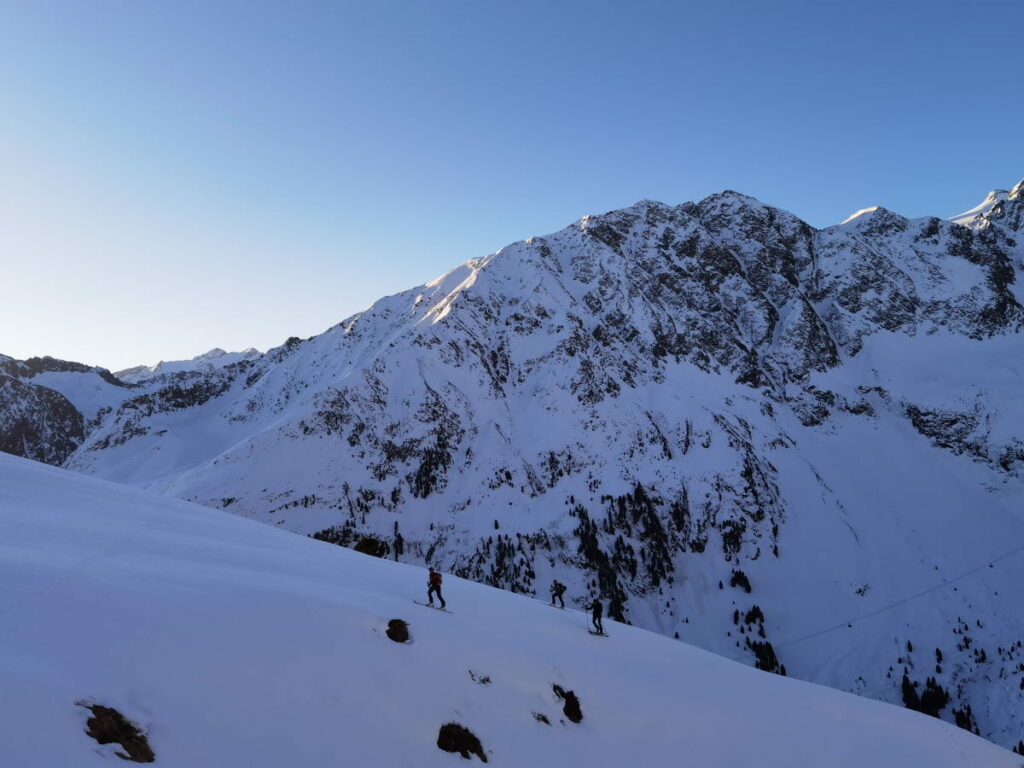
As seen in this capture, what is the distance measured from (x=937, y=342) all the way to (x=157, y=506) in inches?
7800

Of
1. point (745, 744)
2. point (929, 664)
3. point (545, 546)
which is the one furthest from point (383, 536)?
point (929, 664)

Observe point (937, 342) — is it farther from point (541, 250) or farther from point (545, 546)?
point (545, 546)

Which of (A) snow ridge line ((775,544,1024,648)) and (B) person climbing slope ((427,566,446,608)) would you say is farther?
(A) snow ridge line ((775,544,1024,648))

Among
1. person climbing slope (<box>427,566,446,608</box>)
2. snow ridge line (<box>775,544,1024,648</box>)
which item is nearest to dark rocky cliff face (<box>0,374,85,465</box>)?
person climbing slope (<box>427,566,446,608</box>)

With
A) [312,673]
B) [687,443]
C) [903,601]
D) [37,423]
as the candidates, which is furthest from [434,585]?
[37,423]

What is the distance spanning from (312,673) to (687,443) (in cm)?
12401

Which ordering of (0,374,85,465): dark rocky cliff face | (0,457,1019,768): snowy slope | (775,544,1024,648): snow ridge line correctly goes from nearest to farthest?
(0,457,1019,768): snowy slope
(775,544,1024,648): snow ridge line
(0,374,85,465): dark rocky cliff face

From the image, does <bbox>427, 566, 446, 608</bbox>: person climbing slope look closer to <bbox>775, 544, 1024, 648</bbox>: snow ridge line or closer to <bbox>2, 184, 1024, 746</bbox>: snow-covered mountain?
<bbox>2, 184, 1024, 746</bbox>: snow-covered mountain

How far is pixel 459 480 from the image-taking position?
4690 inches

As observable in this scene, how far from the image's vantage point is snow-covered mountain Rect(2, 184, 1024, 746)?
10088 centimetres

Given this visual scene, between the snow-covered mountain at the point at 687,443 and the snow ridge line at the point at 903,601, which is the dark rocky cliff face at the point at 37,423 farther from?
the snow ridge line at the point at 903,601

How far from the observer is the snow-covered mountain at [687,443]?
101 meters

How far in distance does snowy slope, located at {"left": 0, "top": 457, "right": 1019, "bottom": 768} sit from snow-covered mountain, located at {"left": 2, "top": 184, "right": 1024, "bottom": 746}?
77.5 metres

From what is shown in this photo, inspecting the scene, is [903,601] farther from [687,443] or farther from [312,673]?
[312,673]
